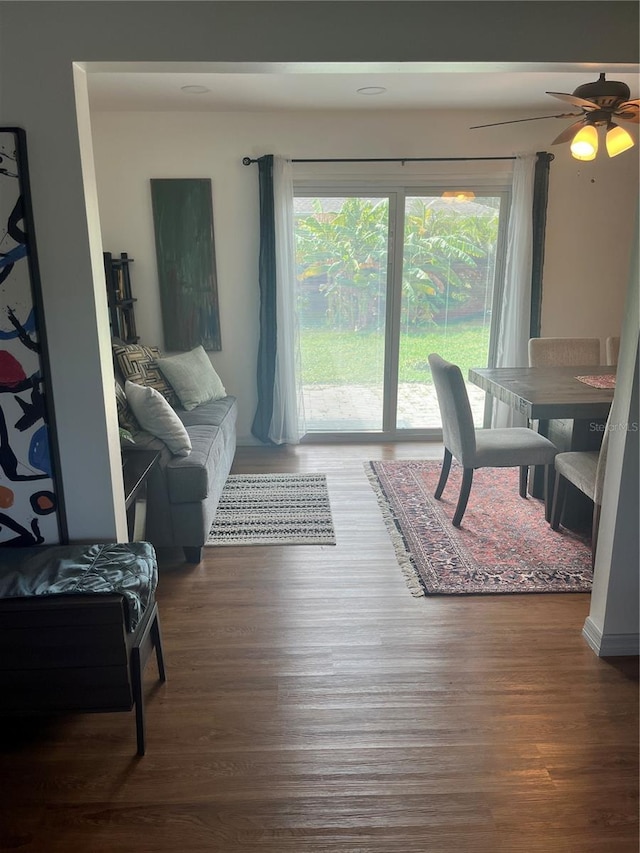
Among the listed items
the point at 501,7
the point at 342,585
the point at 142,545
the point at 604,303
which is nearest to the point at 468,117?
the point at 604,303

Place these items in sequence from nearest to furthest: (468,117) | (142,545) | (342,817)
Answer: (342,817), (142,545), (468,117)

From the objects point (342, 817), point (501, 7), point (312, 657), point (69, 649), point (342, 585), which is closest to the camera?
point (342, 817)

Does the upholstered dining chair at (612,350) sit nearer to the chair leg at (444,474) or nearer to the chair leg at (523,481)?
the chair leg at (523,481)

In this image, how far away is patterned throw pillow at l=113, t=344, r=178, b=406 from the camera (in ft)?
12.6

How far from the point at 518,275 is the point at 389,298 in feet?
3.28

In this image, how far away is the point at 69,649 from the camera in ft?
5.83

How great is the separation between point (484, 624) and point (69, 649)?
164 cm

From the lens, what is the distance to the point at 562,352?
4.17 metres

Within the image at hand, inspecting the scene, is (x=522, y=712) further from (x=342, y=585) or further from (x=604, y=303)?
(x=604, y=303)

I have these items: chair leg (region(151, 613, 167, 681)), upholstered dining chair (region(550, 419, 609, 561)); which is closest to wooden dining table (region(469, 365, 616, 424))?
upholstered dining chair (region(550, 419, 609, 561))

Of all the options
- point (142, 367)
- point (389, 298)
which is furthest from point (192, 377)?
point (389, 298)

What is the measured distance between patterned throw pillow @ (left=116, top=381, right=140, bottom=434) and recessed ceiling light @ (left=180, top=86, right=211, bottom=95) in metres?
1.93

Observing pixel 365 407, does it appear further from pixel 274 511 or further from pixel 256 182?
pixel 256 182

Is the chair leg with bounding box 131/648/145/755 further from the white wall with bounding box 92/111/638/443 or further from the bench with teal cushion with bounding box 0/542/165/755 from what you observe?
the white wall with bounding box 92/111/638/443
